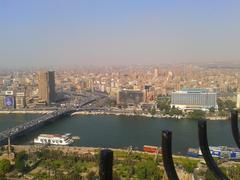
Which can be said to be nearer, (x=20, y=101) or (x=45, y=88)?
(x=20, y=101)

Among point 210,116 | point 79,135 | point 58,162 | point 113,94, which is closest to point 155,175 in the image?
point 58,162

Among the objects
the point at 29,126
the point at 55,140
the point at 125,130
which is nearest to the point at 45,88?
the point at 29,126

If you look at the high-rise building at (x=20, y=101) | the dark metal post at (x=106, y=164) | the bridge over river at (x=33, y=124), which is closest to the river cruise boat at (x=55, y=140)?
the bridge over river at (x=33, y=124)

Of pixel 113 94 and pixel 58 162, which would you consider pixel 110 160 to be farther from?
pixel 113 94

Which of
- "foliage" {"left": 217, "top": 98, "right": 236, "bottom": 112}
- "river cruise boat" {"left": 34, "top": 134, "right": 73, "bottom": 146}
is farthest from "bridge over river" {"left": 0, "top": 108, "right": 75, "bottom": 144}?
"foliage" {"left": 217, "top": 98, "right": 236, "bottom": 112}

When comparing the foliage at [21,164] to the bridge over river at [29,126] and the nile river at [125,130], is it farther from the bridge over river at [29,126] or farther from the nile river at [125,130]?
the bridge over river at [29,126]

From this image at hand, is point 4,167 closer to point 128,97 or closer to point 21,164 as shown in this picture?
point 21,164
